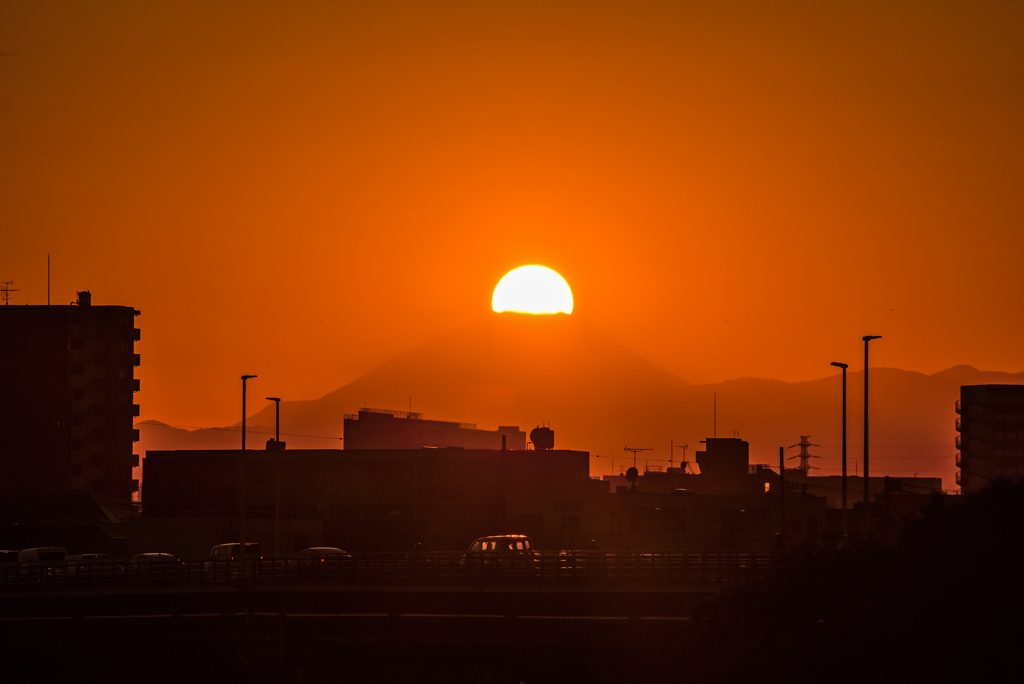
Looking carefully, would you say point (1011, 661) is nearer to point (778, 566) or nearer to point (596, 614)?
point (778, 566)

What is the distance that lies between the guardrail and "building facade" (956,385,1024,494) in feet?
443

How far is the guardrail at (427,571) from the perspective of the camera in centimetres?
5984

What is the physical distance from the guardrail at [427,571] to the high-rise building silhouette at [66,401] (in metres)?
71.3

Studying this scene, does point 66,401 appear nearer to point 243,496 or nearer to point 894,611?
point 243,496

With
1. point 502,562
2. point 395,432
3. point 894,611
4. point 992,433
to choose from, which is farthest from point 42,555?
point 992,433

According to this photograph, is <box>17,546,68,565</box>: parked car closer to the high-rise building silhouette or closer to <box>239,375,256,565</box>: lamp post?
<box>239,375,256,565</box>: lamp post

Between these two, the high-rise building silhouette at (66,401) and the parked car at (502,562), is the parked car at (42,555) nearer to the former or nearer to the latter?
the parked car at (502,562)

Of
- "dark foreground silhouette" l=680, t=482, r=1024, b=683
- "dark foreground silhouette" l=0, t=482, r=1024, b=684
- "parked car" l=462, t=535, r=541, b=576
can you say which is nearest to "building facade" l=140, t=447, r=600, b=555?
"dark foreground silhouette" l=0, t=482, r=1024, b=684

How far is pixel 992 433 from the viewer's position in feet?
612

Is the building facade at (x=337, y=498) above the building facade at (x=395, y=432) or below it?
below

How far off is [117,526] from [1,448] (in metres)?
27.4

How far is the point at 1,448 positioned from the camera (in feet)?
438

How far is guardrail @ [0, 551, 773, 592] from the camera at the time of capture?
196 ft

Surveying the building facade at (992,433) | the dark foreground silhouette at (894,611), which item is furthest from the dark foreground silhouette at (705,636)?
the building facade at (992,433)
